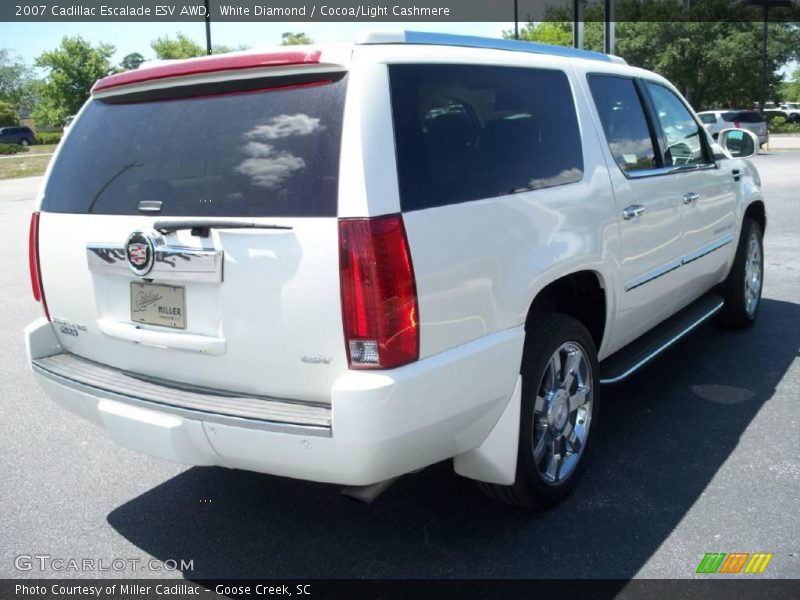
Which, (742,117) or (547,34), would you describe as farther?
(547,34)

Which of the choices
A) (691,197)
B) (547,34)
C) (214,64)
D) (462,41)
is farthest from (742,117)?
(547,34)

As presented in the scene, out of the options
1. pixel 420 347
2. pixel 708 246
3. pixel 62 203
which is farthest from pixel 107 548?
pixel 708 246

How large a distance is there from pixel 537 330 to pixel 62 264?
1986mm

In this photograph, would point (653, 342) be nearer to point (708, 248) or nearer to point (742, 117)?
point (708, 248)

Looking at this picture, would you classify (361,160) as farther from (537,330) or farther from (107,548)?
(107,548)

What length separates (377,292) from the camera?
99.3 inches

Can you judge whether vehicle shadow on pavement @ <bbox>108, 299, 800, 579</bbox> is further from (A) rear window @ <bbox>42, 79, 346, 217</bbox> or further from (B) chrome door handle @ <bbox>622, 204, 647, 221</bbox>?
(A) rear window @ <bbox>42, 79, 346, 217</bbox>

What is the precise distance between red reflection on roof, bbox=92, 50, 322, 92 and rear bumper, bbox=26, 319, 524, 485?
3.53ft

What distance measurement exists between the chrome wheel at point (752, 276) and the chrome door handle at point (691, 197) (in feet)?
4.61

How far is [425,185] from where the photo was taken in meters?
2.70

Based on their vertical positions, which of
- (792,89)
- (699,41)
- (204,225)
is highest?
(792,89)

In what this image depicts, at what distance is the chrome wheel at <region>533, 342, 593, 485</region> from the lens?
11.3 feet

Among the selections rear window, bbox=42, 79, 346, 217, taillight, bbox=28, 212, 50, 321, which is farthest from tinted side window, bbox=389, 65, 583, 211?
taillight, bbox=28, 212, 50, 321

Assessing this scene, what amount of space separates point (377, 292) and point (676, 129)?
3196mm
